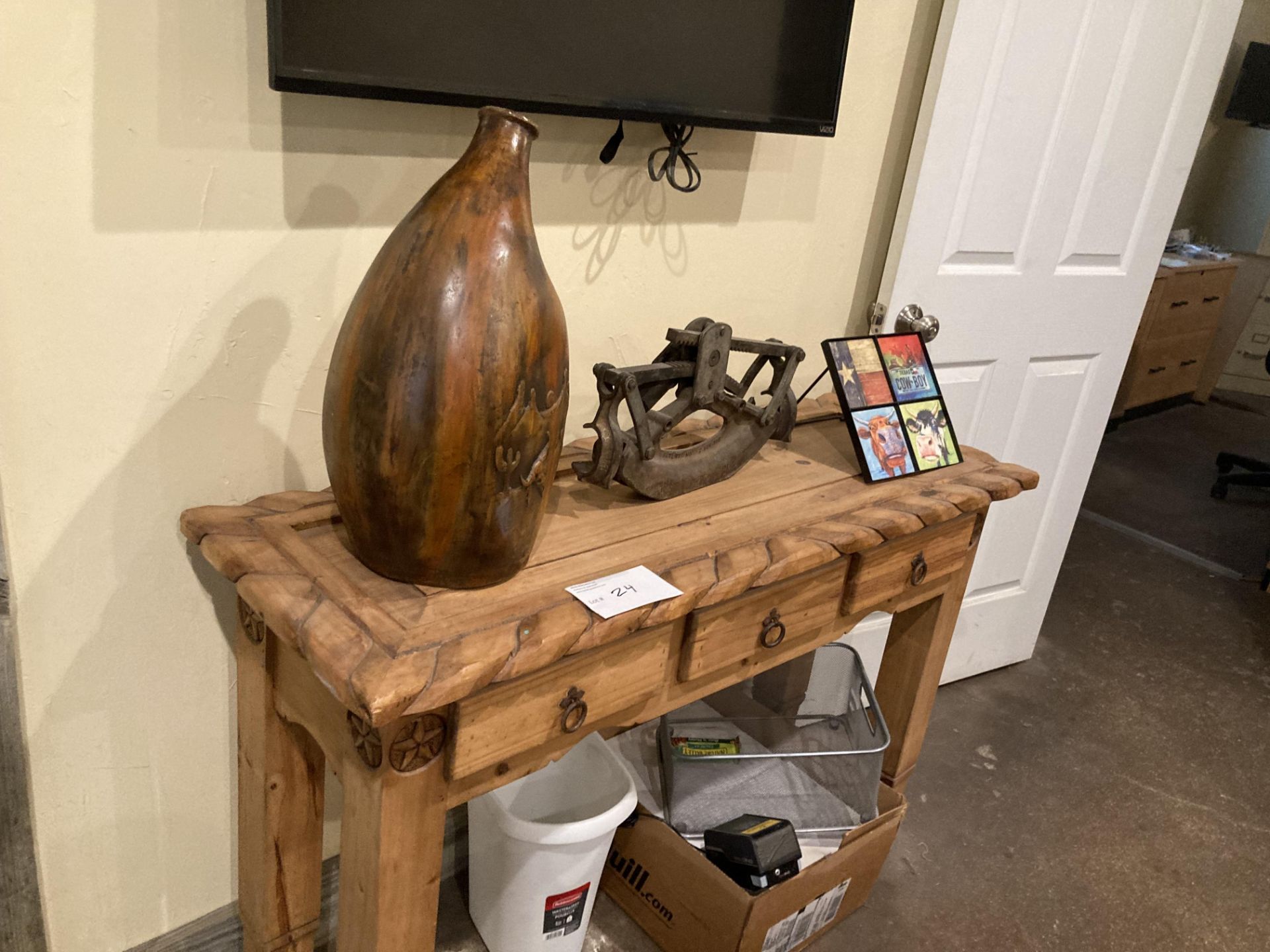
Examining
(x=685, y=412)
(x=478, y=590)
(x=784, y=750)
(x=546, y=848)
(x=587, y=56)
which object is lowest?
(x=784, y=750)

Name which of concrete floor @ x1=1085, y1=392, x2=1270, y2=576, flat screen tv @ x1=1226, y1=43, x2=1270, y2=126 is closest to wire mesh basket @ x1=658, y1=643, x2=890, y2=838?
concrete floor @ x1=1085, y1=392, x2=1270, y2=576

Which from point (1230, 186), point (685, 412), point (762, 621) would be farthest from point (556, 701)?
point (1230, 186)

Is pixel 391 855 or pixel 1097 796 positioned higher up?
pixel 391 855

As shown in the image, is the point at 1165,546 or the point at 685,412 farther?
the point at 1165,546

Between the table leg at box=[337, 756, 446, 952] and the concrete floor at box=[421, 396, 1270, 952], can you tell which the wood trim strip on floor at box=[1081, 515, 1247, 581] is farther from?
the table leg at box=[337, 756, 446, 952]

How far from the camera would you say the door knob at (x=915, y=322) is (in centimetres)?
177

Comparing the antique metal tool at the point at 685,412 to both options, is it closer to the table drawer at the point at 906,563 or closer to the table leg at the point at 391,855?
the table drawer at the point at 906,563

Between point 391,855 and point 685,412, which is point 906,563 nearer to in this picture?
point 685,412

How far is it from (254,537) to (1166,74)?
2.00 meters

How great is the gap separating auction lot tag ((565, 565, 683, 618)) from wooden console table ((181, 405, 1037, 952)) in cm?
1

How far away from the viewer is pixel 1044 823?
6.56 feet

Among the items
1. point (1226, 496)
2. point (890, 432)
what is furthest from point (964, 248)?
point (1226, 496)

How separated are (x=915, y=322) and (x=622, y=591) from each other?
3.42ft

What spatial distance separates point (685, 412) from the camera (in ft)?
4.11
